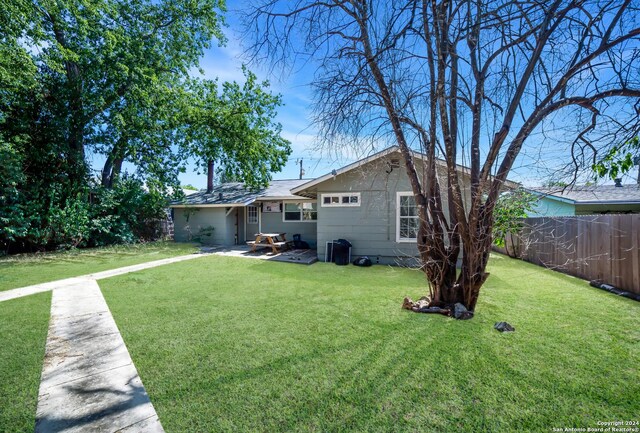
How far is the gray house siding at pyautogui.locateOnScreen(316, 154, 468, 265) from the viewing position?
28.5 feet

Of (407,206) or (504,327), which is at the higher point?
(407,206)

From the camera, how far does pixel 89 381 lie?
2615 millimetres

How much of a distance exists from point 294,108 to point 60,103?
12.6 metres

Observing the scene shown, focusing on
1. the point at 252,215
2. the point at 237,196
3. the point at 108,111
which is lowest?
the point at 252,215

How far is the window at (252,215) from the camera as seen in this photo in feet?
51.3

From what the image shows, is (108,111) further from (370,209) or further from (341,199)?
(370,209)

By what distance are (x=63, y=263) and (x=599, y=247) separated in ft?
49.5

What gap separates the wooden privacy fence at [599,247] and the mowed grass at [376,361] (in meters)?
0.71

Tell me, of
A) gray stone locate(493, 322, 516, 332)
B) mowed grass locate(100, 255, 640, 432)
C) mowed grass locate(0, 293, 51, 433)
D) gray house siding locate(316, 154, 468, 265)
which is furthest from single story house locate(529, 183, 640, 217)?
mowed grass locate(0, 293, 51, 433)

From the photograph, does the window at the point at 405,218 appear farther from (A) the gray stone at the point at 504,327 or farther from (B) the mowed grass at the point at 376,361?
(A) the gray stone at the point at 504,327

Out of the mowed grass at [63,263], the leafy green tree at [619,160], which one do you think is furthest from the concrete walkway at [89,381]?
the leafy green tree at [619,160]

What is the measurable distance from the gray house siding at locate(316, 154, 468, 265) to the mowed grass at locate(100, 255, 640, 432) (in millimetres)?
3415

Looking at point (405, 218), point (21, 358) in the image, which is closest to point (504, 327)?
point (405, 218)

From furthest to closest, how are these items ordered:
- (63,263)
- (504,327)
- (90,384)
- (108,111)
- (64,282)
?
(108,111), (63,263), (64,282), (504,327), (90,384)
